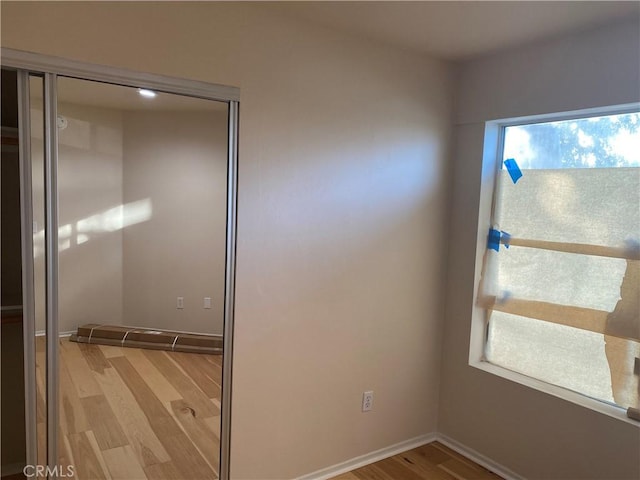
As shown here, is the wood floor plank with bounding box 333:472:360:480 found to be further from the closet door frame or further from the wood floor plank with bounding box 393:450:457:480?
the closet door frame

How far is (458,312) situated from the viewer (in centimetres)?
293

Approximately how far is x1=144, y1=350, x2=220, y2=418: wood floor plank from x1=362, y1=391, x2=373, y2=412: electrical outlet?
886mm

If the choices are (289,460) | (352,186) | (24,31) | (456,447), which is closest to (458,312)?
(456,447)

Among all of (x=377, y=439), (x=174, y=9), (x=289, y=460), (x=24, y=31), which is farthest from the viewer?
(x=377, y=439)

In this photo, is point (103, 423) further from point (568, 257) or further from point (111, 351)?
point (568, 257)

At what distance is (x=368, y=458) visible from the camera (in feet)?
9.07

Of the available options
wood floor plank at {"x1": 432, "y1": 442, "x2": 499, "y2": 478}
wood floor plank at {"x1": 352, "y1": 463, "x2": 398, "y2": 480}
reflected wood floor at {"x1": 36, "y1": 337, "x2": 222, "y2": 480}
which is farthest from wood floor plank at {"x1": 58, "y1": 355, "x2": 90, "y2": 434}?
A: wood floor plank at {"x1": 432, "y1": 442, "x2": 499, "y2": 478}

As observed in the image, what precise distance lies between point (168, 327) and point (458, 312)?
1763mm

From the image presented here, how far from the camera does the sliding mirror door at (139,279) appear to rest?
73.8 inches

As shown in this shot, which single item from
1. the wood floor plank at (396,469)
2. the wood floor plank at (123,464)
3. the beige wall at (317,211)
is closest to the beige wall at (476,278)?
the beige wall at (317,211)

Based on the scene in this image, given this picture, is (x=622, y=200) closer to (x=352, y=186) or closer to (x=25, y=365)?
(x=352, y=186)

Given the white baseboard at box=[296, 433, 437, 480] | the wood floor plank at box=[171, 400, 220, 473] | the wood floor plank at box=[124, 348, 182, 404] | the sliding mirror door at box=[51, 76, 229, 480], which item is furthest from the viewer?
the white baseboard at box=[296, 433, 437, 480]

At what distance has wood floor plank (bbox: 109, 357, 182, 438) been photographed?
2080mm

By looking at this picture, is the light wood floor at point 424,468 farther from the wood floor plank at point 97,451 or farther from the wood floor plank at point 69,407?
the wood floor plank at point 69,407
